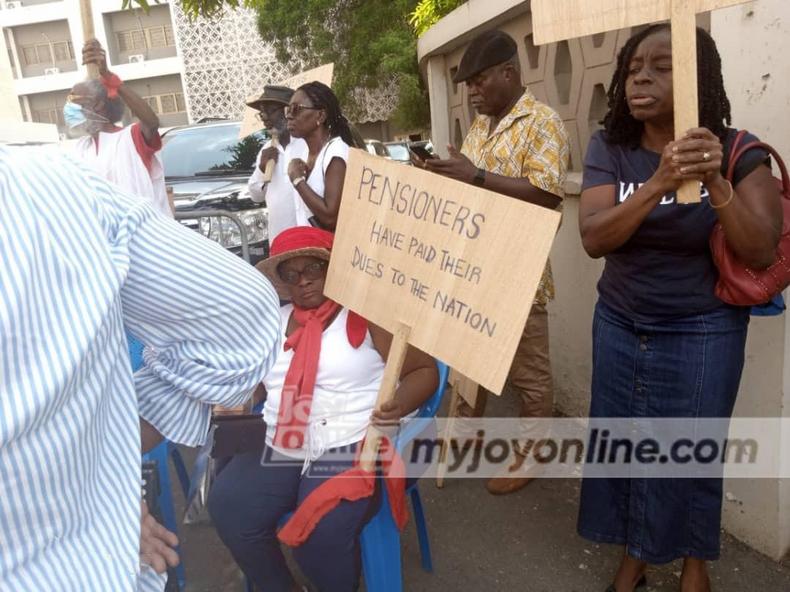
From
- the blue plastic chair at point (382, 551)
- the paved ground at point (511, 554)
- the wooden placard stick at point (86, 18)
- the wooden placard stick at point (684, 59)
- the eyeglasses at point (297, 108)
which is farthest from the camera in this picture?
the eyeglasses at point (297, 108)

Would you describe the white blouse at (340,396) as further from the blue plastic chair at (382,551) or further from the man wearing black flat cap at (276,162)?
the man wearing black flat cap at (276,162)

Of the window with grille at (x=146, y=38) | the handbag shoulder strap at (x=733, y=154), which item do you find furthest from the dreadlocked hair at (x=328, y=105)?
the window with grille at (x=146, y=38)

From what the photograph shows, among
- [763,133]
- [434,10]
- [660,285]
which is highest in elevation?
[434,10]

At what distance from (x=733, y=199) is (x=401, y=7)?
18324mm

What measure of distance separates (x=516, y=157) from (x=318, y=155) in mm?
1209

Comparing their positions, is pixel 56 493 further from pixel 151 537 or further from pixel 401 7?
pixel 401 7

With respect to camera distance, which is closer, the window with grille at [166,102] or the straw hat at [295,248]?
the straw hat at [295,248]

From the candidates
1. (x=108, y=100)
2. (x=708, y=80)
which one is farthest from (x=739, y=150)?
(x=108, y=100)

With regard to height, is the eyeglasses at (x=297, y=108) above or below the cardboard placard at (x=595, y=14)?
below

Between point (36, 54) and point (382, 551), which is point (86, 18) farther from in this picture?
point (36, 54)

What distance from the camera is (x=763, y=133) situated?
226cm

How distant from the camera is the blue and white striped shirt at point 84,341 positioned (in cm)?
80

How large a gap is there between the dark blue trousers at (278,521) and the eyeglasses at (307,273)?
623 mm

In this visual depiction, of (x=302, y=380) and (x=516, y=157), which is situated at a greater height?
(x=516, y=157)
